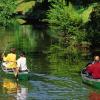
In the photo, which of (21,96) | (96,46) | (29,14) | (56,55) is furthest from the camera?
(29,14)

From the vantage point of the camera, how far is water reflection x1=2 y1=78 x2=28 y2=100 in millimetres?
25203

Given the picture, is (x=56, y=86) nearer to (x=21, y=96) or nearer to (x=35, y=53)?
(x=21, y=96)

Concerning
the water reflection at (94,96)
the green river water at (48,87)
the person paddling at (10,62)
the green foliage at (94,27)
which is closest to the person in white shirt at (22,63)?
the green river water at (48,87)

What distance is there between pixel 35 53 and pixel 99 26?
894 centimetres

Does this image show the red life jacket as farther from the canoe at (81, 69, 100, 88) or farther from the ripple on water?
the ripple on water

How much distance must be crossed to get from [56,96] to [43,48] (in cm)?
2814

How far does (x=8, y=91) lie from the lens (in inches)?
1056

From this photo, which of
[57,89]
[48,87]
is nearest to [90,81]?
[57,89]

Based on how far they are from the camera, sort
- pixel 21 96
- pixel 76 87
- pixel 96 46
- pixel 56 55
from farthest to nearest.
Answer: pixel 96 46 → pixel 56 55 → pixel 76 87 → pixel 21 96

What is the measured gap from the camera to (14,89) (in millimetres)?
27531

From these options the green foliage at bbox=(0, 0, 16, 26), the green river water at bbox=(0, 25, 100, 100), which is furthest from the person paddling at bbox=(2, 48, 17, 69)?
the green foliage at bbox=(0, 0, 16, 26)

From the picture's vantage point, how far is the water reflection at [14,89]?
2520 centimetres

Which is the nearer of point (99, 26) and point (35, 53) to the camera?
point (35, 53)

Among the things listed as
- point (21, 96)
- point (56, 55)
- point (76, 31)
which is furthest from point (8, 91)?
point (76, 31)
